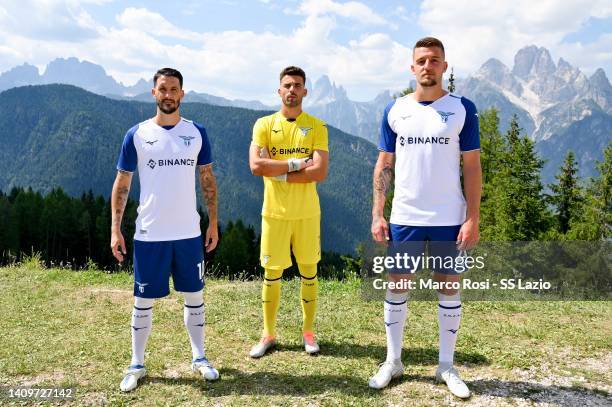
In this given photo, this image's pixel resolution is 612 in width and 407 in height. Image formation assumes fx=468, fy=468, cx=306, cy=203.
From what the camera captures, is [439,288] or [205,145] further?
[205,145]

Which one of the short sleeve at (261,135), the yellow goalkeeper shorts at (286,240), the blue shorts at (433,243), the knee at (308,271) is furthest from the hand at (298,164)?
the blue shorts at (433,243)

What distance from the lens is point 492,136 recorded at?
36.9 metres

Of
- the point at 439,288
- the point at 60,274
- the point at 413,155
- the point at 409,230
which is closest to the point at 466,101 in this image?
the point at 413,155

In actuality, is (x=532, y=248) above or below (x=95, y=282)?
below

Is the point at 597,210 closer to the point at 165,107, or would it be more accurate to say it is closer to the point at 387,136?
the point at 387,136

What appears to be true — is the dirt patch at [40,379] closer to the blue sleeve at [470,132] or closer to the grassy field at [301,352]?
the grassy field at [301,352]

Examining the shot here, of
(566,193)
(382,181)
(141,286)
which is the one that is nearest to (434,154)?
(382,181)

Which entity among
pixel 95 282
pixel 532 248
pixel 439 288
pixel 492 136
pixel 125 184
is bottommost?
pixel 532 248

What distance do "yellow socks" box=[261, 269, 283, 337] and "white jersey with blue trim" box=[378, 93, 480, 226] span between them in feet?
7.11

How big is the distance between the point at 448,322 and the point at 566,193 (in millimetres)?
41680

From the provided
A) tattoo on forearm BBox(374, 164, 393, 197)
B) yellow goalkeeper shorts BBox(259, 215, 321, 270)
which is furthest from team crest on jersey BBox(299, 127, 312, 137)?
tattoo on forearm BBox(374, 164, 393, 197)

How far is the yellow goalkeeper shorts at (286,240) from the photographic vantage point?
6.25 m

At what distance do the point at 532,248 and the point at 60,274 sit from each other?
3183 centimetres

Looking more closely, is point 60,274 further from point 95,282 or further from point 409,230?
point 409,230
